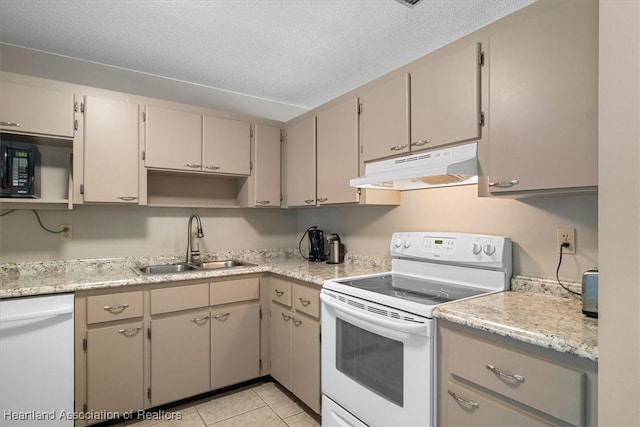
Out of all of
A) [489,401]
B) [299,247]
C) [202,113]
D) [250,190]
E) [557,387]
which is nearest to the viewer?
[557,387]

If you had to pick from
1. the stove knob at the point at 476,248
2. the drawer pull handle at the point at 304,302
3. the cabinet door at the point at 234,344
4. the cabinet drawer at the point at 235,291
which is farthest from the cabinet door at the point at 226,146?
the stove knob at the point at 476,248

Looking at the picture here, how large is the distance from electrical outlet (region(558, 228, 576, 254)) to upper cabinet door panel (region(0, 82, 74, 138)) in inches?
112

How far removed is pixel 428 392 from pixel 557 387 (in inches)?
19.2

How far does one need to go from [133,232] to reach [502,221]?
101 inches

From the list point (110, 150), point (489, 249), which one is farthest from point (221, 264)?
point (489, 249)

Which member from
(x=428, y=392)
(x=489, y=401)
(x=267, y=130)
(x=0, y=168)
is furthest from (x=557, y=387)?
(x=0, y=168)

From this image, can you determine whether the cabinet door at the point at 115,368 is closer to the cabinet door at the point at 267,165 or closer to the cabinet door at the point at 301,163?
the cabinet door at the point at 267,165

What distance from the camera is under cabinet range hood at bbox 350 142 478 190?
5.16ft

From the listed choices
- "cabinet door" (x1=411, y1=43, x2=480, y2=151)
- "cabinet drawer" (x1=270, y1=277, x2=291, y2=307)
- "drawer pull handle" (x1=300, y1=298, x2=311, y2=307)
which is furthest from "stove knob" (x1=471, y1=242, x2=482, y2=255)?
"cabinet drawer" (x1=270, y1=277, x2=291, y2=307)

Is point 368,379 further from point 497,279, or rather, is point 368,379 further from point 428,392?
point 497,279

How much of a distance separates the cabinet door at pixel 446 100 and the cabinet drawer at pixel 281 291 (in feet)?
4.16

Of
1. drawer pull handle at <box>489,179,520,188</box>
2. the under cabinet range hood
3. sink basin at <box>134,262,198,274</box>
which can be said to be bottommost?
sink basin at <box>134,262,198,274</box>

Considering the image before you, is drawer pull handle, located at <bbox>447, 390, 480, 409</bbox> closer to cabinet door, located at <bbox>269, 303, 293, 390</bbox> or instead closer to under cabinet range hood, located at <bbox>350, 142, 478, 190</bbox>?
under cabinet range hood, located at <bbox>350, 142, 478, 190</bbox>

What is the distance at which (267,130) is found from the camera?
9.68ft
